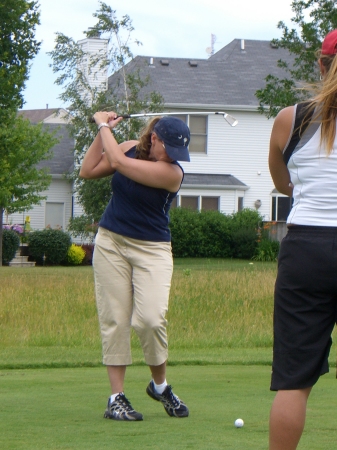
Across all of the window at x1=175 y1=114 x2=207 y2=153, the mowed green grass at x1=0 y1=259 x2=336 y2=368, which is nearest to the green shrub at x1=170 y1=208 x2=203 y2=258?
the window at x1=175 y1=114 x2=207 y2=153

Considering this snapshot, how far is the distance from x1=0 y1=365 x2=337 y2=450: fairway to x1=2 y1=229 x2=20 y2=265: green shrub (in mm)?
25522

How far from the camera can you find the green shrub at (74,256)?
33.2 m

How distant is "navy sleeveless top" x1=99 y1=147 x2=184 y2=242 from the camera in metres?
5.03

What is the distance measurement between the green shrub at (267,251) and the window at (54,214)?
10.9m

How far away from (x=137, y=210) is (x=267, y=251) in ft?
94.6

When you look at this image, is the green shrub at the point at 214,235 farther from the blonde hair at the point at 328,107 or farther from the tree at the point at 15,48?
the blonde hair at the point at 328,107

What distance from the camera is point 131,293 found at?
515 centimetres

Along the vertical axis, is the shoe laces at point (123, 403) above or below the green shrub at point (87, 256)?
above

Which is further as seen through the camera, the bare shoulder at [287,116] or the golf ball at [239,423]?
the golf ball at [239,423]

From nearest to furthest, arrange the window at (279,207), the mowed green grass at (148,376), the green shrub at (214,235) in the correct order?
the mowed green grass at (148,376)
the green shrub at (214,235)
the window at (279,207)

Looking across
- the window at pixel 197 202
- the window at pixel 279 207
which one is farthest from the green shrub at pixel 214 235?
the window at pixel 279 207

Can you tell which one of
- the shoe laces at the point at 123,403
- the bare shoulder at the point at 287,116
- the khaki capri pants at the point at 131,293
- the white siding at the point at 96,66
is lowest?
the shoe laces at the point at 123,403

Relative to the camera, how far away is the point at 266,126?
37.7m

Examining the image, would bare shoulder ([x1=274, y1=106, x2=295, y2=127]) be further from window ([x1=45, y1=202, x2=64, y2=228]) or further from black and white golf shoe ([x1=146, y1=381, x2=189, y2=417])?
window ([x1=45, y1=202, x2=64, y2=228])
